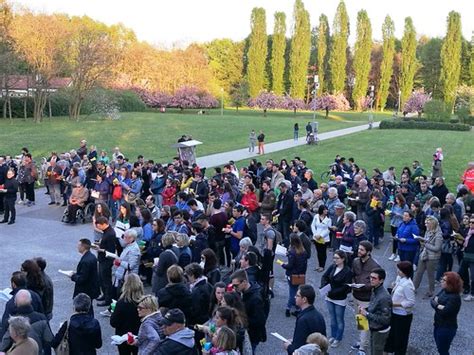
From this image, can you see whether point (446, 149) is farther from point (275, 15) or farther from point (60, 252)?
point (275, 15)

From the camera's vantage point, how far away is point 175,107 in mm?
77188

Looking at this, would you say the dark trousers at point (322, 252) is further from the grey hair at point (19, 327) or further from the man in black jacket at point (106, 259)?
the grey hair at point (19, 327)

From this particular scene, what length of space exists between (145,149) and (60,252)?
1860cm

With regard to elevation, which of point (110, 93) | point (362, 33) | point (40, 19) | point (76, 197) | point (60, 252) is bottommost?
point (60, 252)

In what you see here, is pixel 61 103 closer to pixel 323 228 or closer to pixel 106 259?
pixel 323 228

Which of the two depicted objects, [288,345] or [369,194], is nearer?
[288,345]

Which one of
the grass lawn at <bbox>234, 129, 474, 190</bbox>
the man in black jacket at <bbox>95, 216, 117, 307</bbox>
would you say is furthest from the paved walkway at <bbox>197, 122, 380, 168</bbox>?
the man in black jacket at <bbox>95, 216, 117, 307</bbox>

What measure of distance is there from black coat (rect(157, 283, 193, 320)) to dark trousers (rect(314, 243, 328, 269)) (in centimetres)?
486

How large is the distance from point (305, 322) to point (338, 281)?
1.73 m

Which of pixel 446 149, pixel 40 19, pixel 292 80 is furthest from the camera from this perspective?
pixel 292 80

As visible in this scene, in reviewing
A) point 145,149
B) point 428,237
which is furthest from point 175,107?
point 428,237

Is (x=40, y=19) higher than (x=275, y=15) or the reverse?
the reverse

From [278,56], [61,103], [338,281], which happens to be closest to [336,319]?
[338,281]

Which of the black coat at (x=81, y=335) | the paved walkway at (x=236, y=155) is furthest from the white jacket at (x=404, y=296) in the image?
the paved walkway at (x=236, y=155)
